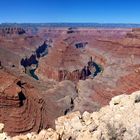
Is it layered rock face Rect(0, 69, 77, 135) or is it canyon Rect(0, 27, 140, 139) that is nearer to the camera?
layered rock face Rect(0, 69, 77, 135)

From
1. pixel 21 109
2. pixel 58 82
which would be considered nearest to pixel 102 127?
pixel 21 109

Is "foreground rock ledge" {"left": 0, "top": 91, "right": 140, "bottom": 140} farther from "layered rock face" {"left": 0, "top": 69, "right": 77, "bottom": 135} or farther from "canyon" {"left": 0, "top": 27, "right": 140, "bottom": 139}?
"layered rock face" {"left": 0, "top": 69, "right": 77, "bottom": 135}

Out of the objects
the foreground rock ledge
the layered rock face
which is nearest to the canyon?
the layered rock face

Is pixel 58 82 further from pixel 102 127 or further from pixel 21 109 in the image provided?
pixel 102 127

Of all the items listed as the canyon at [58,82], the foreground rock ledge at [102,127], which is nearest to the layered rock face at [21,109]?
the canyon at [58,82]

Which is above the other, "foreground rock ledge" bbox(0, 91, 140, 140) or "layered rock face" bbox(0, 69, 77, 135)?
"foreground rock ledge" bbox(0, 91, 140, 140)

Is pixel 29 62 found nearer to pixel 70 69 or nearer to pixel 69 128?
pixel 70 69

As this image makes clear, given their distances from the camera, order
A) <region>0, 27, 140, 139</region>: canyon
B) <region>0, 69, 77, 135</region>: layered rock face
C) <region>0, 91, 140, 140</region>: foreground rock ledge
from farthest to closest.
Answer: <region>0, 27, 140, 139</region>: canyon < <region>0, 69, 77, 135</region>: layered rock face < <region>0, 91, 140, 140</region>: foreground rock ledge

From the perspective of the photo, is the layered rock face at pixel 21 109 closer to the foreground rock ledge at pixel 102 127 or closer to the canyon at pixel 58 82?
the canyon at pixel 58 82
